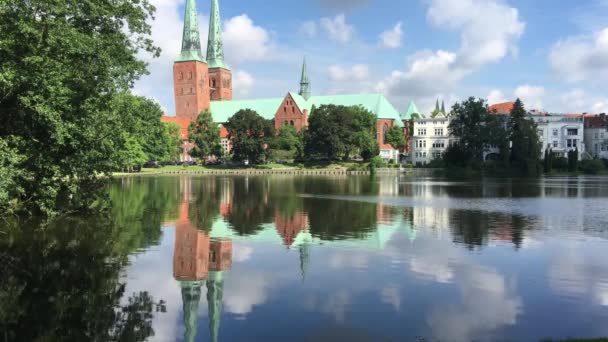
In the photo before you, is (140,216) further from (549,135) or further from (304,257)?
(549,135)

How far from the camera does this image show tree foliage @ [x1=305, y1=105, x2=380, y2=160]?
362ft

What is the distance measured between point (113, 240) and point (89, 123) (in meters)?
5.01

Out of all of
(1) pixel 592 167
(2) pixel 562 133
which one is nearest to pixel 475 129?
(1) pixel 592 167

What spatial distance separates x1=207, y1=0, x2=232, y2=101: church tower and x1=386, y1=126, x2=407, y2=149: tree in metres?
55.2

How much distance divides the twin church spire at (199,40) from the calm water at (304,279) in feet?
395

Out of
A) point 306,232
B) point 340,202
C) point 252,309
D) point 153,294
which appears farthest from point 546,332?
point 340,202

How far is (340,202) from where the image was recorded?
39.9 m

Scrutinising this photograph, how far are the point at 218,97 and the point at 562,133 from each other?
312ft

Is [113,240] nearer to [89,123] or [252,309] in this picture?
[89,123]

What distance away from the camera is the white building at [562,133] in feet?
379

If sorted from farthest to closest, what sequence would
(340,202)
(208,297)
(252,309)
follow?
(340,202) → (208,297) → (252,309)

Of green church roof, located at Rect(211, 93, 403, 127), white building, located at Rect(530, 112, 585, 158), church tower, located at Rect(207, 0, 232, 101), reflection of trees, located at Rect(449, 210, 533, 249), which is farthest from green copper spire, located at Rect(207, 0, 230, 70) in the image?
reflection of trees, located at Rect(449, 210, 533, 249)

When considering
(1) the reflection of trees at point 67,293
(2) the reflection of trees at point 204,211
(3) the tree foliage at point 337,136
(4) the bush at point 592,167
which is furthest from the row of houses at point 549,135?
(1) the reflection of trees at point 67,293

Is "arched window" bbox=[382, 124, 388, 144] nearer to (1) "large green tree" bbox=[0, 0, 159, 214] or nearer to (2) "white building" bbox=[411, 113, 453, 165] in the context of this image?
(2) "white building" bbox=[411, 113, 453, 165]
